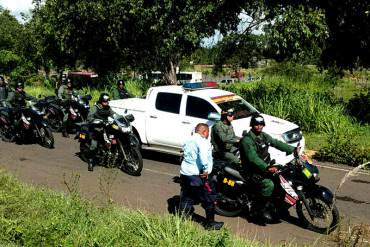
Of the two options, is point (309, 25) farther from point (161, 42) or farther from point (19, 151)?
point (19, 151)

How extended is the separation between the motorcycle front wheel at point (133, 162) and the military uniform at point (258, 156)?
3.58 m

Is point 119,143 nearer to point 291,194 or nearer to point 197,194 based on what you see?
point 197,194

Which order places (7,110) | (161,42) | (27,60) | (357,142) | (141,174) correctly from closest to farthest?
(141,174) < (357,142) < (7,110) < (161,42) < (27,60)

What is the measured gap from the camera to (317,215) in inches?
297

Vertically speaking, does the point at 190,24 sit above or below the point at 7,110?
above

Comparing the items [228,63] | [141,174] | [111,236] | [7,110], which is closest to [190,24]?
[228,63]

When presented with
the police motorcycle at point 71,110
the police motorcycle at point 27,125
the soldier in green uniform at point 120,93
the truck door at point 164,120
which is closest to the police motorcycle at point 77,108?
the police motorcycle at point 71,110

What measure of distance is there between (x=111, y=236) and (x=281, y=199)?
116 inches

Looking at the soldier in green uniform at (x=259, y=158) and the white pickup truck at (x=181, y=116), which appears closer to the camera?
the soldier in green uniform at (x=259, y=158)

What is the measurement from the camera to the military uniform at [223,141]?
9391 mm

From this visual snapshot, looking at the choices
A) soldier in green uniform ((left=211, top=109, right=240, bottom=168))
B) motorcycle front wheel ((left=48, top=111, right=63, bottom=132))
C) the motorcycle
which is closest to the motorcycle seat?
the motorcycle

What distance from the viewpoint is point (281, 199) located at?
7715 mm

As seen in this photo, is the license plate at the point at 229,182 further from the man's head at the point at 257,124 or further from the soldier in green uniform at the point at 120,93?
the soldier in green uniform at the point at 120,93

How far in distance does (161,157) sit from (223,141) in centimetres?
393
